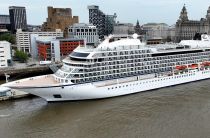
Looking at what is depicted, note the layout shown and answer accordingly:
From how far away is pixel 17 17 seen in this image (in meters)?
126

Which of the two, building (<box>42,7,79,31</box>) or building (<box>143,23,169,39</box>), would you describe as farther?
building (<box>143,23,169,39</box>)

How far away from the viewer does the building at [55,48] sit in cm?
5572

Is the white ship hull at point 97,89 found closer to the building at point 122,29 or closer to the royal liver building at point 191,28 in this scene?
the royal liver building at point 191,28

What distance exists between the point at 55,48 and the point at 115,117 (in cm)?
3444

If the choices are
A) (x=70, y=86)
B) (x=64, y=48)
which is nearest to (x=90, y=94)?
(x=70, y=86)

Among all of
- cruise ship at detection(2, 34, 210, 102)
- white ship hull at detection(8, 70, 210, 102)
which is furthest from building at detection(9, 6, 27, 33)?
white ship hull at detection(8, 70, 210, 102)

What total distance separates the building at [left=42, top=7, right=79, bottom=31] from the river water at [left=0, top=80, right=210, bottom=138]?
70.4m

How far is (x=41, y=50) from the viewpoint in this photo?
197 feet

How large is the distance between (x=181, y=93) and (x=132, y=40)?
301 inches

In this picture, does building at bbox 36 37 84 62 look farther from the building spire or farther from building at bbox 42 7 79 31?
the building spire

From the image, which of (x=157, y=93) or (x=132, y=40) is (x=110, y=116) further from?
(x=132, y=40)

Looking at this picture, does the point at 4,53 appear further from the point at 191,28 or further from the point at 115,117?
the point at 191,28

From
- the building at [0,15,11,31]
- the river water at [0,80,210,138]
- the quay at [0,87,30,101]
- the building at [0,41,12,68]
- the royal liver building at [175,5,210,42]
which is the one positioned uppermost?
the building at [0,15,11,31]

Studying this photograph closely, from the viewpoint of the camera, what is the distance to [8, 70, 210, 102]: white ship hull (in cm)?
2641
